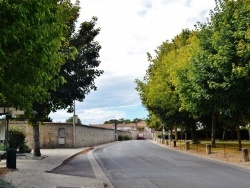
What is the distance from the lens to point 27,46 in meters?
8.24

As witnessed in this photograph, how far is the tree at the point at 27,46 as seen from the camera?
7426 mm

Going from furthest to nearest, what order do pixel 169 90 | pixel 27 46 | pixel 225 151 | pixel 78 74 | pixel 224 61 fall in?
pixel 169 90 < pixel 225 151 < pixel 78 74 < pixel 224 61 < pixel 27 46

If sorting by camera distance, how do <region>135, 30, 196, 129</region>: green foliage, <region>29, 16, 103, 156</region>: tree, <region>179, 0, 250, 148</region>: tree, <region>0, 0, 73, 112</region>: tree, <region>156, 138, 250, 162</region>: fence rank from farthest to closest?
<region>135, 30, 196, 129</region>: green foliage < <region>29, 16, 103, 156</region>: tree < <region>156, 138, 250, 162</region>: fence < <region>179, 0, 250, 148</region>: tree < <region>0, 0, 73, 112</region>: tree

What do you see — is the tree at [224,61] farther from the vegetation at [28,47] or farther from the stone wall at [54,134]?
the stone wall at [54,134]

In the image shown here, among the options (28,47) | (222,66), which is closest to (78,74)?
(222,66)

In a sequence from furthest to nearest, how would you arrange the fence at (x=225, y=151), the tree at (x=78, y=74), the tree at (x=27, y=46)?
the tree at (x=78, y=74) → the fence at (x=225, y=151) → the tree at (x=27, y=46)

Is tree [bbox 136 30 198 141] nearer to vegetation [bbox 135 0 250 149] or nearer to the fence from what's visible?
the fence

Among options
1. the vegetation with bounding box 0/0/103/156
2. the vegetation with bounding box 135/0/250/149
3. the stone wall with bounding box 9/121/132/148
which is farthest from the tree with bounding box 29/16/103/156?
the stone wall with bounding box 9/121/132/148

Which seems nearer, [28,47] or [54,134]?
[28,47]

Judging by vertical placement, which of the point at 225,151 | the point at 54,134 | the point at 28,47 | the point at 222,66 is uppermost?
the point at 222,66

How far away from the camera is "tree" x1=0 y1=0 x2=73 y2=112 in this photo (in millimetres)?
7426

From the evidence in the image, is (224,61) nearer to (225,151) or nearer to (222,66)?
(222,66)

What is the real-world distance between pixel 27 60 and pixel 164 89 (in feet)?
113

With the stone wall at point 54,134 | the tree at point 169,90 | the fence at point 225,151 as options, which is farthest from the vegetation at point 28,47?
the stone wall at point 54,134
